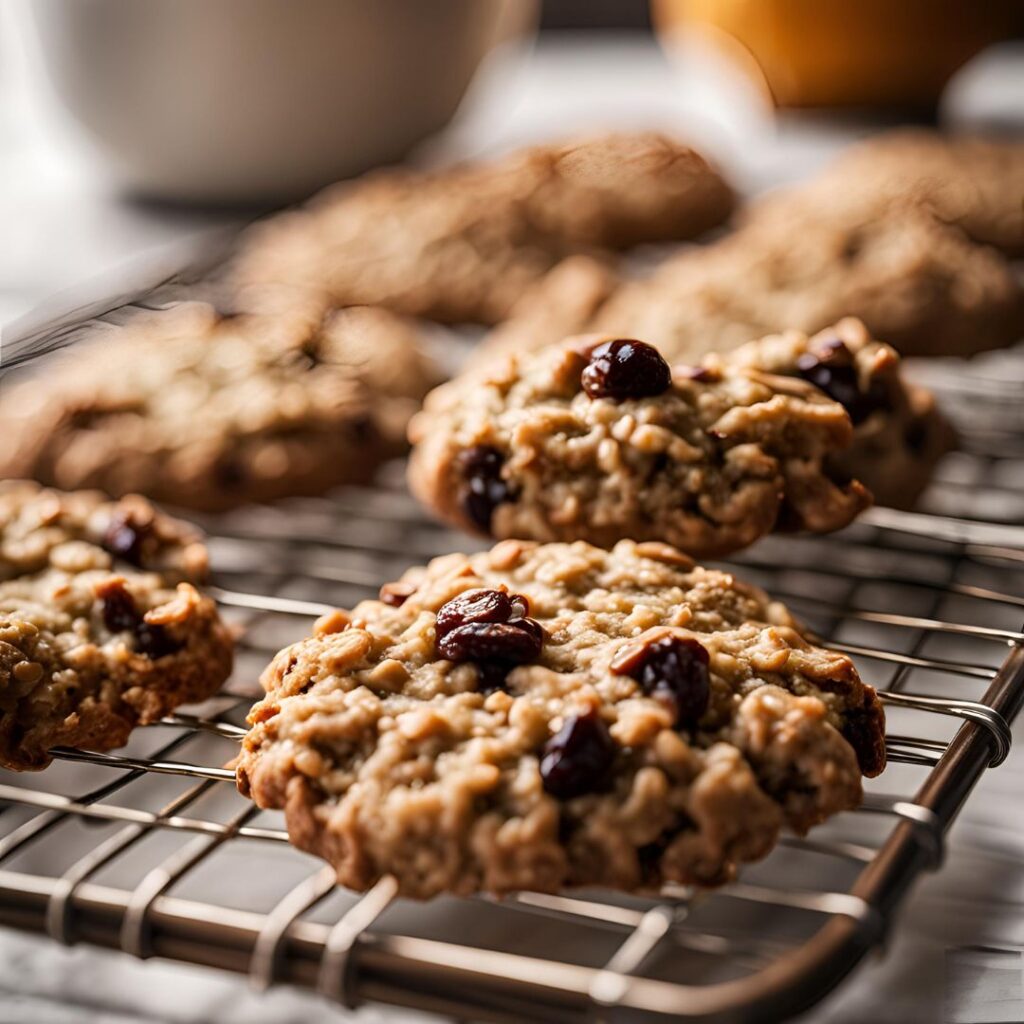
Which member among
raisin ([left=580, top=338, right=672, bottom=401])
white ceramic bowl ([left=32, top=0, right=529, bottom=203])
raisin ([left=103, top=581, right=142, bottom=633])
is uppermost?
white ceramic bowl ([left=32, top=0, right=529, bottom=203])

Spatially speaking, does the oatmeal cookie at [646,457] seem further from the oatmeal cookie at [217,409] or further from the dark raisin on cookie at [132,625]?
the oatmeal cookie at [217,409]

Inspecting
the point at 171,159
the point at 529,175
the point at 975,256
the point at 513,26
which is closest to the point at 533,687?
the point at 975,256

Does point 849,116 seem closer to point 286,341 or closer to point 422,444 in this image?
point 286,341

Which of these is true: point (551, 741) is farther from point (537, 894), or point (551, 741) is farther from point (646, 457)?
point (646, 457)

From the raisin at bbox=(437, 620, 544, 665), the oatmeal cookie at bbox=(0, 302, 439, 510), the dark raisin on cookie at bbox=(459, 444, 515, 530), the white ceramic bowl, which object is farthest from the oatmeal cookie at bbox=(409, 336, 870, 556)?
the white ceramic bowl

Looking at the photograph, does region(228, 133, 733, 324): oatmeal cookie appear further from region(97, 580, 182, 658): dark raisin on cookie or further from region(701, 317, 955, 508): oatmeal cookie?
region(97, 580, 182, 658): dark raisin on cookie

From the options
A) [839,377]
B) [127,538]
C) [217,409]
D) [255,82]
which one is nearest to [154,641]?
[127,538]
